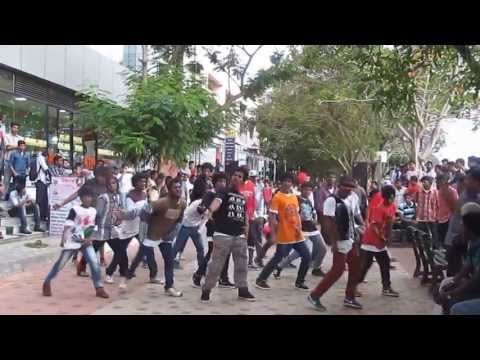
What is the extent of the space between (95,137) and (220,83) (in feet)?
103

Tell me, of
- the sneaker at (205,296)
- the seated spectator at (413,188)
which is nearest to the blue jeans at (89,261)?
the sneaker at (205,296)

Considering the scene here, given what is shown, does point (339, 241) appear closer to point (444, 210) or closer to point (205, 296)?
point (205, 296)

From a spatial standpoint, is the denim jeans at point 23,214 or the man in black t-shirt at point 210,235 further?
the denim jeans at point 23,214

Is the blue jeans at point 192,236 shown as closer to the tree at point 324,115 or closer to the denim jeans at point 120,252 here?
the denim jeans at point 120,252

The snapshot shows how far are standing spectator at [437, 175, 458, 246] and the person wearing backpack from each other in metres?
8.54

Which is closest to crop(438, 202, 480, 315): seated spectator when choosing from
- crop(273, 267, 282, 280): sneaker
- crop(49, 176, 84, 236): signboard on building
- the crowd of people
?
the crowd of people

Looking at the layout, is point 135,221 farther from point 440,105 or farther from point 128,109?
point 440,105

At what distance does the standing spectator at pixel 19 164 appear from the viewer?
12.5 metres

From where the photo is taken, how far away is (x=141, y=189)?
8742 mm

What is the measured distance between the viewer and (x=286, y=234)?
8953mm

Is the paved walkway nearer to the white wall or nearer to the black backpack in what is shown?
the black backpack

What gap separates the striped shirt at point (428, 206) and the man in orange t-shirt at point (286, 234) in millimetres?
2907
